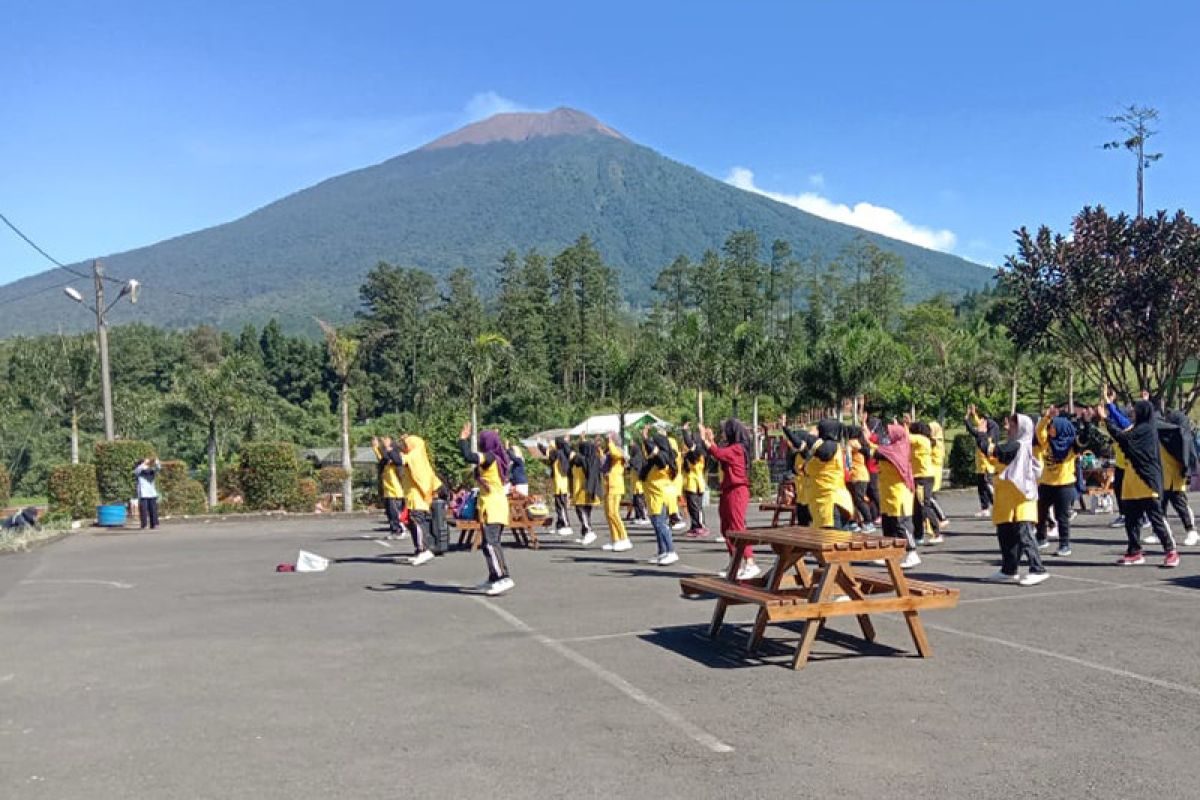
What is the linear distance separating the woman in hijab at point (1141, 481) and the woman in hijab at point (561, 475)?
9.18m

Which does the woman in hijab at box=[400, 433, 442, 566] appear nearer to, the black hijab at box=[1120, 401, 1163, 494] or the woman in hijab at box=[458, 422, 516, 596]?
the woman in hijab at box=[458, 422, 516, 596]

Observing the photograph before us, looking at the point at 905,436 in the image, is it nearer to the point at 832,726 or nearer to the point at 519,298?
the point at 832,726

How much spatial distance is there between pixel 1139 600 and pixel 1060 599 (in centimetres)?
70

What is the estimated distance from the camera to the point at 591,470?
1738 cm

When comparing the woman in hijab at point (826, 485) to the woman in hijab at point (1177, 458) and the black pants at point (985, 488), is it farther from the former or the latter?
the black pants at point (985, 488)

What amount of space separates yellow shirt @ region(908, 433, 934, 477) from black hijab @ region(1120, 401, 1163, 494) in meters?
3.65

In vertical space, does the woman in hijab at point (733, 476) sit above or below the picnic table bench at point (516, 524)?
above

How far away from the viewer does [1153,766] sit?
523 centimetres

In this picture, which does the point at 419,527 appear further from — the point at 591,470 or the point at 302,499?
the point at 302,499

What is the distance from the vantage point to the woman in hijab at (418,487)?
536 inches

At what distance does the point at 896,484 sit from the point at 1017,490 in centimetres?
205

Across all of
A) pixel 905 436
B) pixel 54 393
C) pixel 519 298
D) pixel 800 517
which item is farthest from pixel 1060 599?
pixel 519 298

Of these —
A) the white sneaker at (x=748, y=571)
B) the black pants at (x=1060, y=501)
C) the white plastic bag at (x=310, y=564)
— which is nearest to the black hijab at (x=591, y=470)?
the white plastic bag at (x=310, y=564)

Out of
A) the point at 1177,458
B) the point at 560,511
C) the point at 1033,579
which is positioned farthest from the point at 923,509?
the point at 560,511
